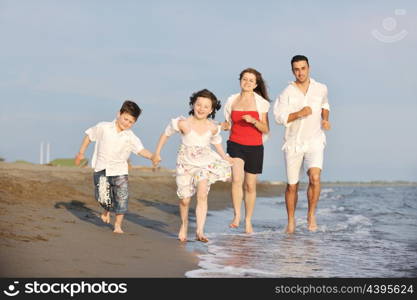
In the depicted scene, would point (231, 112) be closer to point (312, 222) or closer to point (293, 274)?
point (312, 222)

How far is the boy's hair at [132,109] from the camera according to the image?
26.1 ft

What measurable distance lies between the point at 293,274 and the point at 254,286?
2.62 feet

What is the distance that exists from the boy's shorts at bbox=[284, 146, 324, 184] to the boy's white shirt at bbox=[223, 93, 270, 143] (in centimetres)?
51

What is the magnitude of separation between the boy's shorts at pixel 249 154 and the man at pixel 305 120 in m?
0.46

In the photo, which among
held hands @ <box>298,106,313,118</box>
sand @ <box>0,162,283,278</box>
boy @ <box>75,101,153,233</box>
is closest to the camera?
sand @ <box>0,162,283,278</box>

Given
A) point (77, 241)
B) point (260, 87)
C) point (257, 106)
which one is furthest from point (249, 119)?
point (77, 241)

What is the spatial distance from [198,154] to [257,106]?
1.57 metres

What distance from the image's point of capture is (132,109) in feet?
26.2

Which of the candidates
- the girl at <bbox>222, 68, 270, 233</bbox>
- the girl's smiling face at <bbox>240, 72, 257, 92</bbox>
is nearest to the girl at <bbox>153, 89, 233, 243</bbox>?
the girl at <bbox>222, 68, 270, 233</bbox>

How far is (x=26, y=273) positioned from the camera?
511 centimetres

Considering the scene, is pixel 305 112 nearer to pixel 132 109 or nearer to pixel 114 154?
pixel 132 109

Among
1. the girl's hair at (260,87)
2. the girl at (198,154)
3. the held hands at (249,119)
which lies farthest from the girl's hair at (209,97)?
the girl's hair at (260,87)

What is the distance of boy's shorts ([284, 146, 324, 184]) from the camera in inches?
366

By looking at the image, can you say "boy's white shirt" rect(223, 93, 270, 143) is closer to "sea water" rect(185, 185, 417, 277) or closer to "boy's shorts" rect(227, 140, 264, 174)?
"boy's shorts" rect(227, 140, 264, 174)
